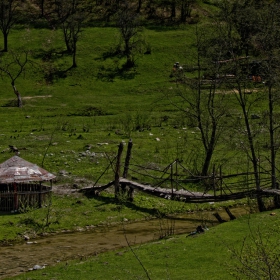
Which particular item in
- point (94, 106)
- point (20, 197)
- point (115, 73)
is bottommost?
point (94, 106)

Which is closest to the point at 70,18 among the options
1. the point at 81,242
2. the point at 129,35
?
the point at 129,35

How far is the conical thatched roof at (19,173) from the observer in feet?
79.9

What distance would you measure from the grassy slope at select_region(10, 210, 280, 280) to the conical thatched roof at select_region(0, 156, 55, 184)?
6.61 m

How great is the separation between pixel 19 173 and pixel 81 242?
4753mm

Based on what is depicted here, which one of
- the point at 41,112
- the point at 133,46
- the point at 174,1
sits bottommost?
the point at 41,112

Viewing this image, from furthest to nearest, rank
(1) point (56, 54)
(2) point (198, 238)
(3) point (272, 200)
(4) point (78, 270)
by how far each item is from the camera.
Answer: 1. (1) point (56, 54)
2. (3) point (272, 200)
3. (2) point (198, 238)
4. (4) point (78, 270)

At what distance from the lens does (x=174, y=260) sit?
17.7 meters

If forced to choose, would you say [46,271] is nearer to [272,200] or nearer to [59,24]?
[272,200]

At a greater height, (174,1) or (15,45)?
(174,1)

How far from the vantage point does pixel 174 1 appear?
8338 cm

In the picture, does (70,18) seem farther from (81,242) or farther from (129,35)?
(81,242)

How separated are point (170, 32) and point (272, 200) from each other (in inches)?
2239

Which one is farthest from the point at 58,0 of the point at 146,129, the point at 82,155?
the point at 82,155

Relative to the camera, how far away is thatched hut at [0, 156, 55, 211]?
24406mm
